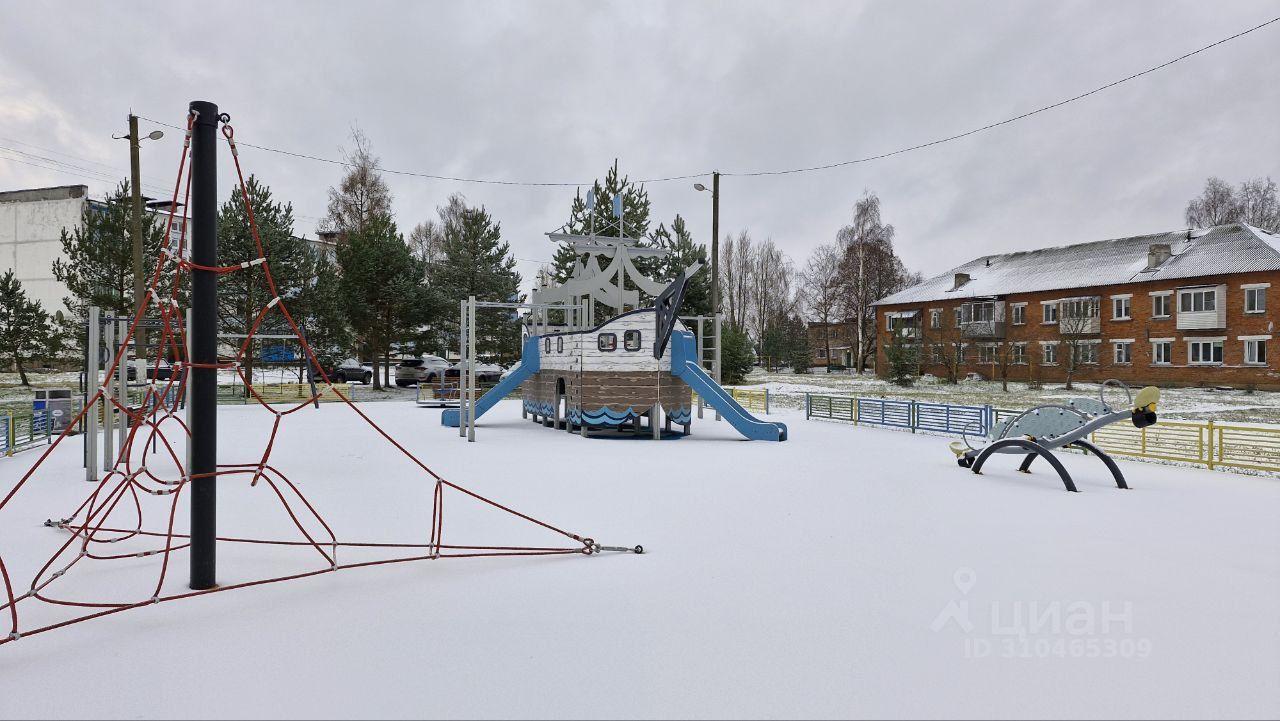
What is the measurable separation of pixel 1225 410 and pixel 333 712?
79.0 feet

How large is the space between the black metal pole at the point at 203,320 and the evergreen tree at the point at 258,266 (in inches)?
819

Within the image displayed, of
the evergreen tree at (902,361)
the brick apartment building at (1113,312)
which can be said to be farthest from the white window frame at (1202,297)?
the evergreen tree at (902,361)

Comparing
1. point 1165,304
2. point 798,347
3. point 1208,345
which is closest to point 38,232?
point 798,347

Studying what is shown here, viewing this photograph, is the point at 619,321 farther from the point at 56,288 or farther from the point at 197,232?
the point at 56,288

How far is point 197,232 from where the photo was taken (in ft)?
13.5

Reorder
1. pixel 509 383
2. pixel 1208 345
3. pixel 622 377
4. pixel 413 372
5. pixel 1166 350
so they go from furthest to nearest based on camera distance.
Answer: pixel 413 372 → pixel 1166 350 → pixel 1208 345 → pixel 509 383 → pixel 622 377

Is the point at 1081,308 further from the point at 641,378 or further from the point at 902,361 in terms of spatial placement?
the point at 641,378

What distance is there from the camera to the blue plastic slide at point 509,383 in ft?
51.1

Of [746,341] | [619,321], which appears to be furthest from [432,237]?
[619,321]

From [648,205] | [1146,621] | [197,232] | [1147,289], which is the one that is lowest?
[1146,621]

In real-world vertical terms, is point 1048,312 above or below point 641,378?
above

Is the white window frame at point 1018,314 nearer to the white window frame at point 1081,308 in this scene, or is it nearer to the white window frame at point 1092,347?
the white window frame at point 1081,308

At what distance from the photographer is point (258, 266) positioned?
77.2ft

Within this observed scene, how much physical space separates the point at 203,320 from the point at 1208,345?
35697 millimetres
